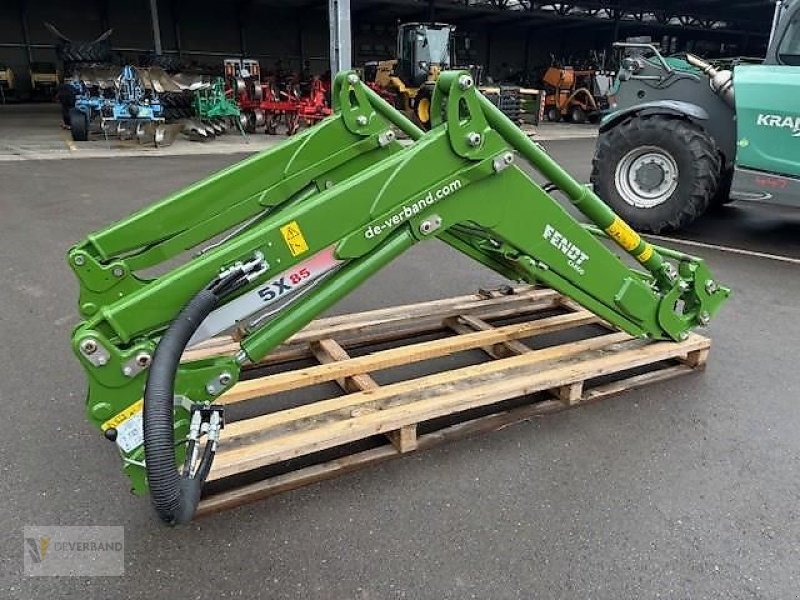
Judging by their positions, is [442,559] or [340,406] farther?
[340,406]

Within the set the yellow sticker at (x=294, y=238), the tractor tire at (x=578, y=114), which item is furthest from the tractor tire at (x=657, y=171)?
the tractor tire at (x=578, y=114)

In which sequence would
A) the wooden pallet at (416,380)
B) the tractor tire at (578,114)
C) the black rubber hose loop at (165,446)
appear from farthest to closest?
the tractor tire at (578,114)
the wooden pallet at (416,380)
the black rubber hose loop at (165,446)

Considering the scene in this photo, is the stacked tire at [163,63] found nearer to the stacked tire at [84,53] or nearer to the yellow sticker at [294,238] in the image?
the stacked tire at [84,53]

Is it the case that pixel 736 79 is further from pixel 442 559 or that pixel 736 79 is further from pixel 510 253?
pixel 442 559

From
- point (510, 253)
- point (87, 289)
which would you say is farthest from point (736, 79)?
point (87, 289)

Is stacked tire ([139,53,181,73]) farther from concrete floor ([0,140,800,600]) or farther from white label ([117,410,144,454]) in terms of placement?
white label ([117,410,144,454])

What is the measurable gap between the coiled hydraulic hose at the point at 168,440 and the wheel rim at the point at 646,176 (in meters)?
5.47

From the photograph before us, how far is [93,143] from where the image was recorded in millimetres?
12992

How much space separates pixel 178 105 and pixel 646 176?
1287cm

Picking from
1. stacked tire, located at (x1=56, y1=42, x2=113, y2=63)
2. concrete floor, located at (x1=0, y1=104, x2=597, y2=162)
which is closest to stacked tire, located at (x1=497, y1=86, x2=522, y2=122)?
concrete floor, located at (x1=0, y1=104, x2=597, y2=162)

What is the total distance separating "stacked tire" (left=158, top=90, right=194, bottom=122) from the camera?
15.0 meters

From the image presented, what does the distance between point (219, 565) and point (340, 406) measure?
0.81 metres

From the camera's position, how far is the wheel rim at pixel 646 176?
602cm

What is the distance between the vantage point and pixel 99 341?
1923 mm
